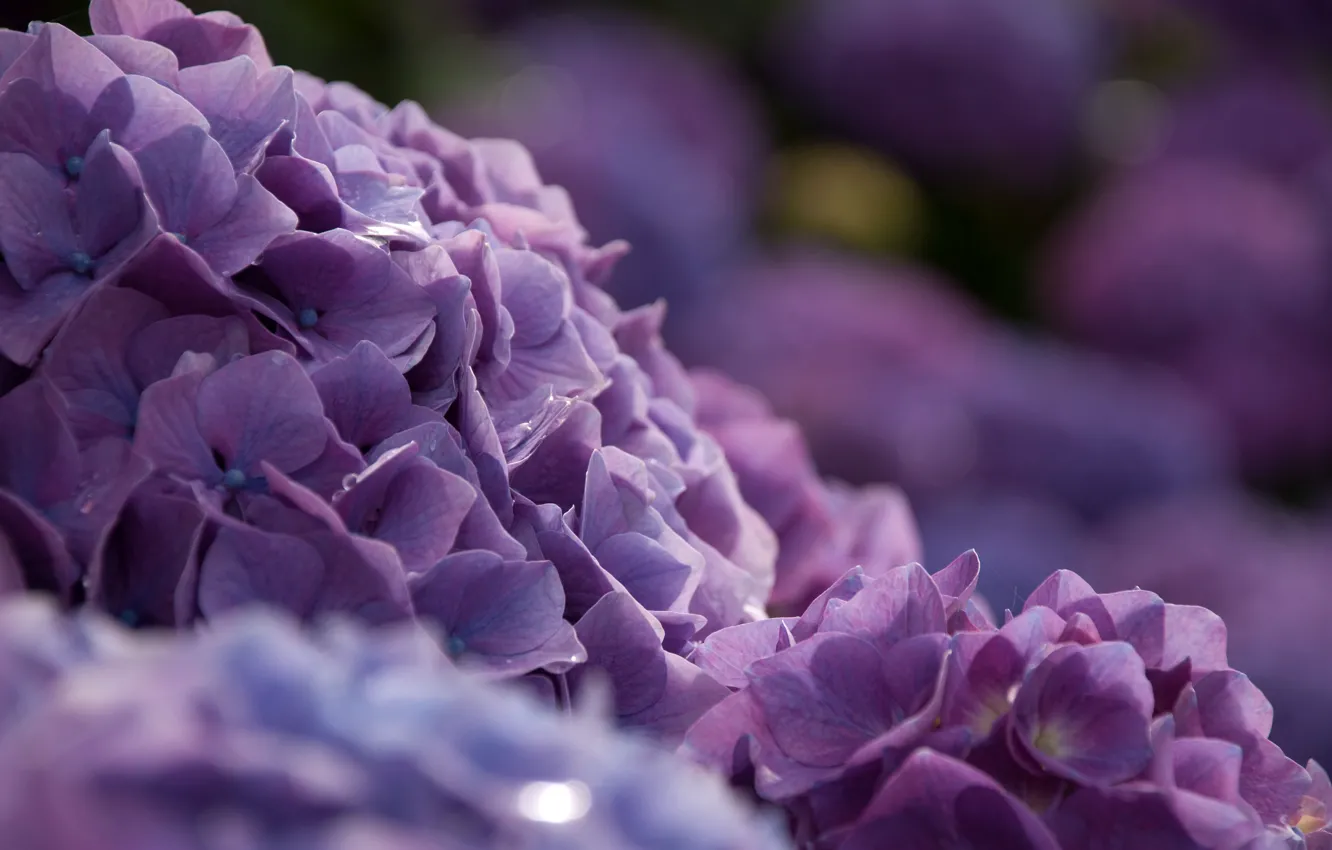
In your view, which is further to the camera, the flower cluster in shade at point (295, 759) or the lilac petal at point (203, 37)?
the lilac petal at point (203, 37)

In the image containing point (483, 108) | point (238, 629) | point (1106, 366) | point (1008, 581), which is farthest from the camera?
point (1106, 366)

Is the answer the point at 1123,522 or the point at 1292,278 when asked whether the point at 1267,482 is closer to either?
the point at 1292,278

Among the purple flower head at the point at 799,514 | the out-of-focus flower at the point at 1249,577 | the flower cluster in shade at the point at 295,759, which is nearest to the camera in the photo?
the flower cluster in shade at the point at 295,759

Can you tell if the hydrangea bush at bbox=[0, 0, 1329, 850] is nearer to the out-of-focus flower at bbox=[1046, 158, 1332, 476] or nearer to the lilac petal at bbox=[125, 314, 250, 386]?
the lilac petal at bbox=[125, 314, 250, 386]

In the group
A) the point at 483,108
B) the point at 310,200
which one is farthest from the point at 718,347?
the point at 310,200

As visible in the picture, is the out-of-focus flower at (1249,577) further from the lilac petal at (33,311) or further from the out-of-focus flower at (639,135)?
the lilac petal at (33,311)

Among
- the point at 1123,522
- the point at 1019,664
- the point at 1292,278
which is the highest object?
the point at 1292,278

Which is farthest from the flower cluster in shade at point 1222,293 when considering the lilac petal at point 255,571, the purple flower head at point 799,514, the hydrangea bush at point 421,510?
the lilac petal at point 255,571
